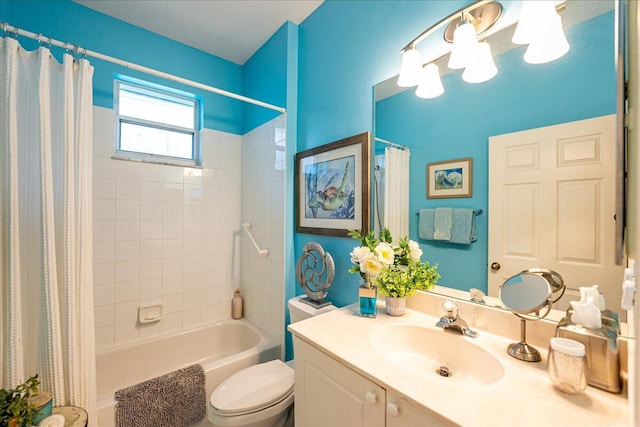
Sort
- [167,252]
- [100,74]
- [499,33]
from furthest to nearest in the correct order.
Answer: [167,252]
[100,74]
[499,33]

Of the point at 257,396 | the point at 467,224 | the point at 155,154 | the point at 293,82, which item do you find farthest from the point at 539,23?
the point at 155,154

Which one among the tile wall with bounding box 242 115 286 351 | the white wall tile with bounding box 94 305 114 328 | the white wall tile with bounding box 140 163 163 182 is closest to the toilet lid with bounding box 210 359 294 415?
the tile wall with bounding box 242 115 286 351

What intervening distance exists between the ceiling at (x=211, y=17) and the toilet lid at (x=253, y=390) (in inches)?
88.6

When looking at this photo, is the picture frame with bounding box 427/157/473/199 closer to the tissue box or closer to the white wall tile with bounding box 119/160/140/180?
the tissue box

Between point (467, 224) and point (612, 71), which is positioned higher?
point (612, 71)

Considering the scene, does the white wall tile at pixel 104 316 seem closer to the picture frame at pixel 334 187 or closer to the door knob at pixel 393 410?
the picture frame at pixel 334 187

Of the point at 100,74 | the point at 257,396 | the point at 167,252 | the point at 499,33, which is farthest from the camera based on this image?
the point at 167,252

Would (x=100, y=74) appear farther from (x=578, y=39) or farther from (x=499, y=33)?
(x=578, y=39)

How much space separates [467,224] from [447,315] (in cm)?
36

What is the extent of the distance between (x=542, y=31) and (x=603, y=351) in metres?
0.92

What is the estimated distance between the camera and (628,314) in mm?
707

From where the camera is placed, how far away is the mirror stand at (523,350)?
77 centimetres

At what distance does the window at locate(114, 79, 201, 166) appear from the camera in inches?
76.5

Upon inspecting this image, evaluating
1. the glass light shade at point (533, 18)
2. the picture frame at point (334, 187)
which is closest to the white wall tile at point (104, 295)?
the picture frame at point (334, 187)
